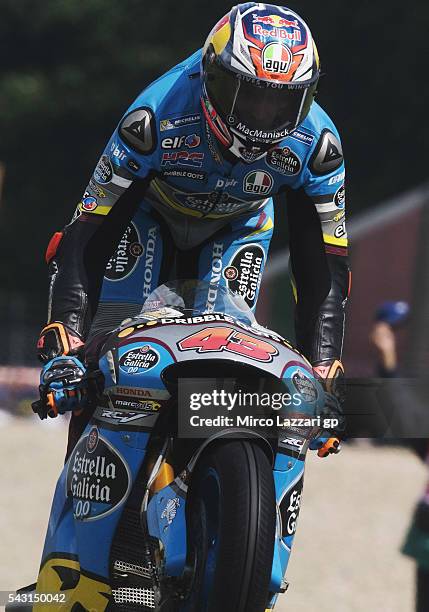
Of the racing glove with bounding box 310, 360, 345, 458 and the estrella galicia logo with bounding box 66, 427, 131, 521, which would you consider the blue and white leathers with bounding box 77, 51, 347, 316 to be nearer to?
the racing glove with bounding box 310, 360, 345, 458

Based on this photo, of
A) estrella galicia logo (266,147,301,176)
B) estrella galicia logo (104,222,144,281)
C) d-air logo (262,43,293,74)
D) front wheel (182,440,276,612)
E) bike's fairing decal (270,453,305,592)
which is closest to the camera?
front wheel (182,440,276,612)

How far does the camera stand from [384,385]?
396cm

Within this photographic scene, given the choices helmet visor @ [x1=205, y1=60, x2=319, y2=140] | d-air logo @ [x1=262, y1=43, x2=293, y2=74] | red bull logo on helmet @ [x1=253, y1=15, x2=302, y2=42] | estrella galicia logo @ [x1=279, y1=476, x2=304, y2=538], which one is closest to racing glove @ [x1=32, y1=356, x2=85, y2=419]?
estrella galicia logo @ [x1=279, y1=476, x2=304, y2=538]

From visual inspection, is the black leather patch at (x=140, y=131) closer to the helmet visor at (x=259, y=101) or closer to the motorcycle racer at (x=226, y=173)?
the motorcycle racer at (x=226, y=173)

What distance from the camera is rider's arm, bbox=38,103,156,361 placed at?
462cm

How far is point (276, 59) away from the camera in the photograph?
14.5 feet

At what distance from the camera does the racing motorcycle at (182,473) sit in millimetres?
Result: 3691

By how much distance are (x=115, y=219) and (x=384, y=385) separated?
51.1 inches

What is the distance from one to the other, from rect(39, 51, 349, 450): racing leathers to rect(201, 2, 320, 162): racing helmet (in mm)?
159

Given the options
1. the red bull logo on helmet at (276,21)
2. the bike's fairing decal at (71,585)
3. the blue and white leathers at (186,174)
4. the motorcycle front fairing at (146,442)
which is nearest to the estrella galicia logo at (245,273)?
the blue and white leathers at (186,174)

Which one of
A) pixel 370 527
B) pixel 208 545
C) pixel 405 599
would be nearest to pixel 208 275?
pixel 208 545

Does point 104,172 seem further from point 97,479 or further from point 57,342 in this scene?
point 97,479

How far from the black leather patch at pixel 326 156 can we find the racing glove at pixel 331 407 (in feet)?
2.32

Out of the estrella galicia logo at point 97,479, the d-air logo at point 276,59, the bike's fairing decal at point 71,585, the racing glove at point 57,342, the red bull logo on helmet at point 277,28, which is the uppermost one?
the red bull logo on helmet at point 277,28
